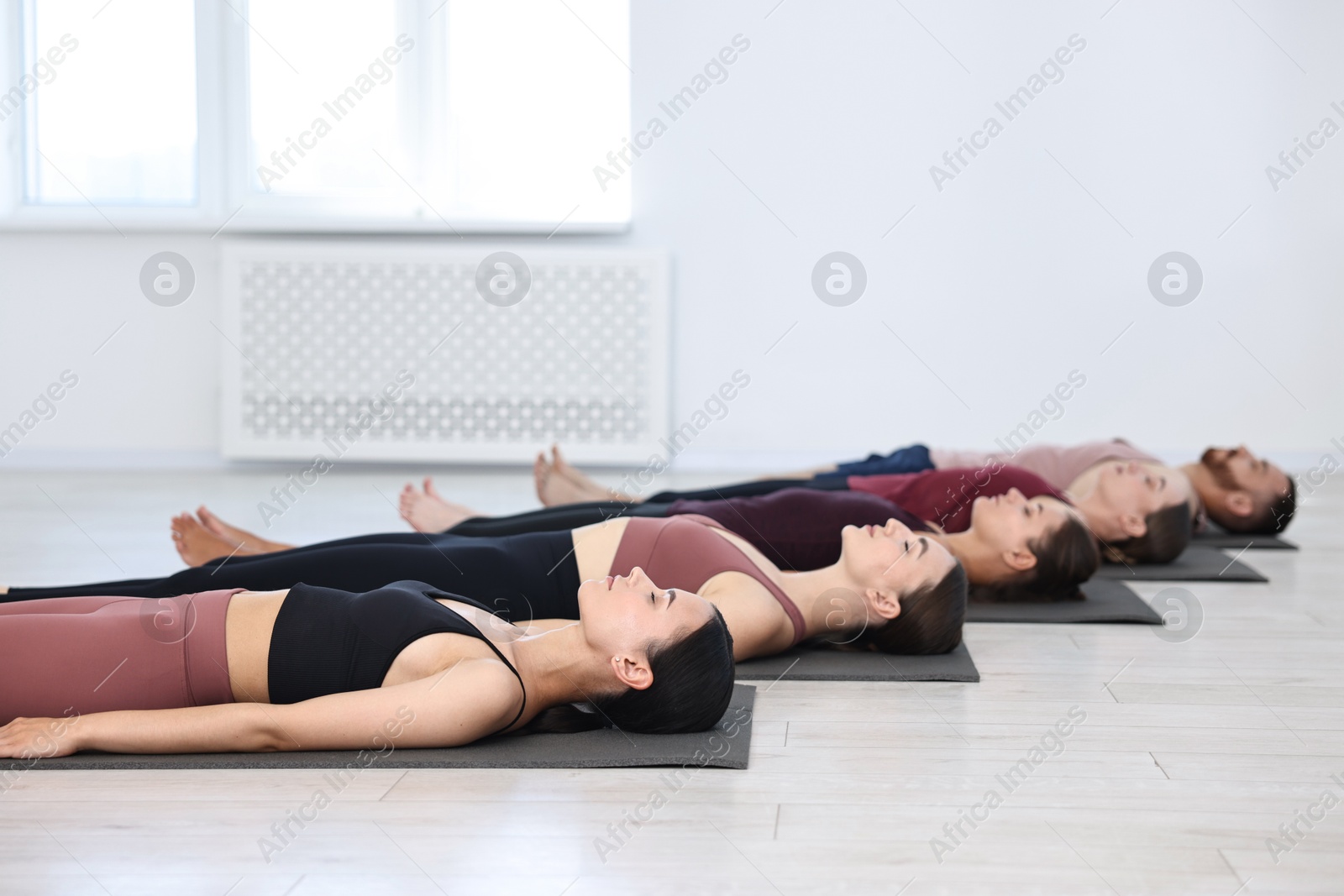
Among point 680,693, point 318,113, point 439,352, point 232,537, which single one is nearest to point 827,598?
point 680,693

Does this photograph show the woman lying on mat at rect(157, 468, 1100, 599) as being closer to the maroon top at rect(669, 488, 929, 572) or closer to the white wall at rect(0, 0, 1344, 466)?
the maroon top at rect(669, 488, 929, 572)

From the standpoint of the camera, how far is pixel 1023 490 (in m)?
2.36

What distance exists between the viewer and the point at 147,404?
14.0 feet

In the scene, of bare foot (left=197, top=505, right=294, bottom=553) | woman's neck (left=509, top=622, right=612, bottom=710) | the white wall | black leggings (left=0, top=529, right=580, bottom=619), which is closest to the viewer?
woman's neck (left=509, top=622, right=612, bottom=710)

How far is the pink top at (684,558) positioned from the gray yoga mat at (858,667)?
61mm

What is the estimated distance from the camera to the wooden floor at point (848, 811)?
1.09m

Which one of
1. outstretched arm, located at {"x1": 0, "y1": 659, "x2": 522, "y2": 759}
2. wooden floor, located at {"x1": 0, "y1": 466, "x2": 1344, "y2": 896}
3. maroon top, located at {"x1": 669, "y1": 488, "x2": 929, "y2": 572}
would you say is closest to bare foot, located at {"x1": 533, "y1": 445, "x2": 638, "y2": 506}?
maroon top, located at {"x1": 669, "y1": 488, "x2": 929, "y2": 572}

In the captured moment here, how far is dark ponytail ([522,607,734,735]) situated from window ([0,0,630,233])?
2.97 m

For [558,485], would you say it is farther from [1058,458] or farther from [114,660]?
[114,660]

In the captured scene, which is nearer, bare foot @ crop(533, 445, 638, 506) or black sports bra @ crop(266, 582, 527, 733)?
black sports bra @ crop(266, 582, 527, 733)

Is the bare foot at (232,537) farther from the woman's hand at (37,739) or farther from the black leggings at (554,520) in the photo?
the woman's hand at (37,739)

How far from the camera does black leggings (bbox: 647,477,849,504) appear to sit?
251 centimetres

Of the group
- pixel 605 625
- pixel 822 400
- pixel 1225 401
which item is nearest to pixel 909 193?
pixel 822 400

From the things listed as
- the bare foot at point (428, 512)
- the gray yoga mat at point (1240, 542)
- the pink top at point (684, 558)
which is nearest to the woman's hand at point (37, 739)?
the pink top at point (684, 558)
